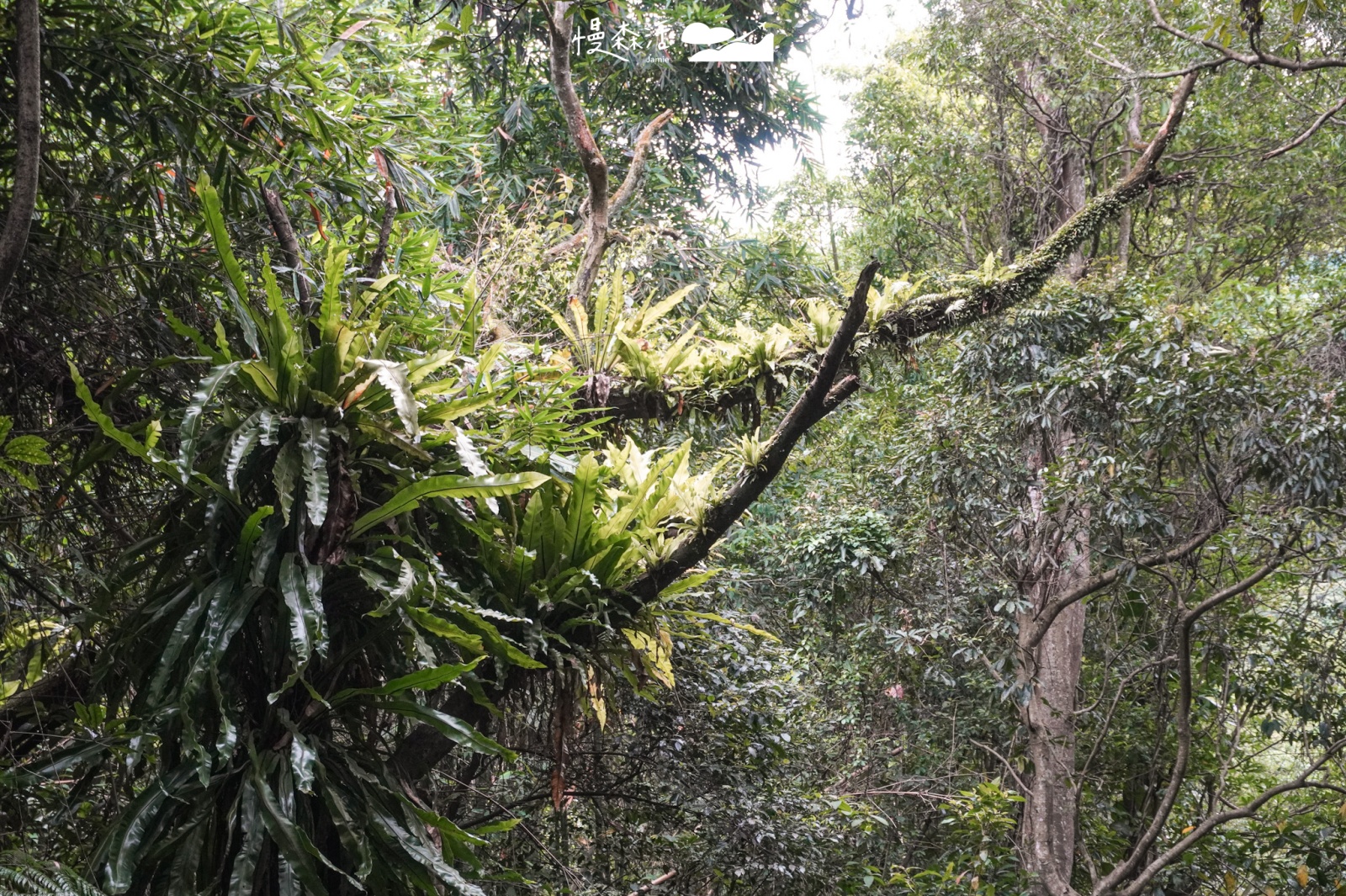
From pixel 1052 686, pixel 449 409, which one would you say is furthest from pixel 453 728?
pixel 1052 686

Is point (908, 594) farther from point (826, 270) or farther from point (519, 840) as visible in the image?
point (519, 840)

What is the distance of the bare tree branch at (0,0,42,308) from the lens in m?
1.67

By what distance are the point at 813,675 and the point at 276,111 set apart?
4.44m

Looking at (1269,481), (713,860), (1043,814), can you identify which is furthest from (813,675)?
(1269,481)

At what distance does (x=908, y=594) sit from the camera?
578 centimetres

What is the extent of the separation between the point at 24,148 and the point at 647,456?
1.73 meters

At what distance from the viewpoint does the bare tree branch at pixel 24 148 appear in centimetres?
167

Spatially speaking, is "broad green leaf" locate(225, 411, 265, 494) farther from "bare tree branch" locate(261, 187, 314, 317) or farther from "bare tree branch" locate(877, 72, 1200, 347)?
"bare tree branch" locate(877, 72, 1200, 347)

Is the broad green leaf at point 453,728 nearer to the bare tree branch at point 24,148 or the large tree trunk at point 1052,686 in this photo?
the bare tree branch at point 24,148

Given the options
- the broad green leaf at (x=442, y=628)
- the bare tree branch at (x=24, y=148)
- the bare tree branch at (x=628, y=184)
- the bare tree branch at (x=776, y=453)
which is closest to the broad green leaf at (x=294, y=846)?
the broad green leaf at (x=442, y=628)

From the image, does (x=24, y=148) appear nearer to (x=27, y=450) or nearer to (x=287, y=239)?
(x=27, y=450)

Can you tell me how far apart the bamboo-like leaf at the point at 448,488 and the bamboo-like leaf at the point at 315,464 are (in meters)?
0.12

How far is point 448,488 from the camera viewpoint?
206 centimetres

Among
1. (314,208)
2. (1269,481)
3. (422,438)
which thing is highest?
(1269,481)
